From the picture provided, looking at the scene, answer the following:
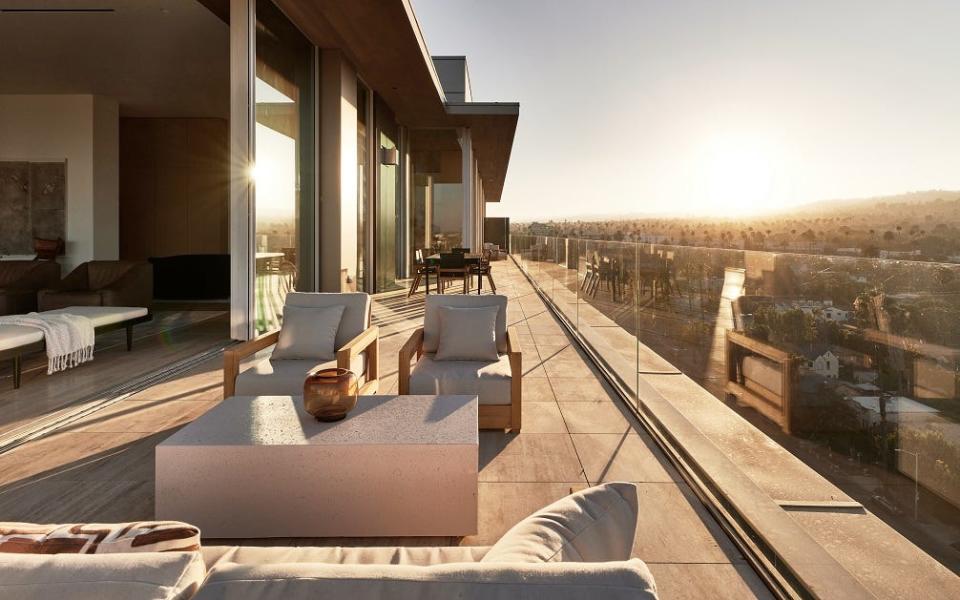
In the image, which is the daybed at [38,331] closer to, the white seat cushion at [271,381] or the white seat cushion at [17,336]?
the white seat cushion at [17,336]

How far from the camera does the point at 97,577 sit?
0.70 metres

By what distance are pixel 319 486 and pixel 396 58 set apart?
7353mm

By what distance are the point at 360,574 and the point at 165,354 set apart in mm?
5697

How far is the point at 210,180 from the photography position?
11.5m

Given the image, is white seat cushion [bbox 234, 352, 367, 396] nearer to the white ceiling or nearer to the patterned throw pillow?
the patterned throw pillow

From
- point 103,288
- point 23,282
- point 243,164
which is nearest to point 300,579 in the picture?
point 243,164

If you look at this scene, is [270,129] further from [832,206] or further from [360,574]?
[360,574]

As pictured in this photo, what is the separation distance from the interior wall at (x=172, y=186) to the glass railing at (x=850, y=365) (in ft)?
34.7

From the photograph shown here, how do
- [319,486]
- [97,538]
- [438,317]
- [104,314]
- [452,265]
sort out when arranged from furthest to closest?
[452,265]
[104,314]
[438,317]
[319,486]
[97,538]

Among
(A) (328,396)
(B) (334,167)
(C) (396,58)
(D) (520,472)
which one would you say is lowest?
(D) (520,472)

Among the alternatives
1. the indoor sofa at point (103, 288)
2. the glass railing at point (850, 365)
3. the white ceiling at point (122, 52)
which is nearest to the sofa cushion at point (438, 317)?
the glass railing at point (850, 365)

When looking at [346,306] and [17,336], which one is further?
[17,336]

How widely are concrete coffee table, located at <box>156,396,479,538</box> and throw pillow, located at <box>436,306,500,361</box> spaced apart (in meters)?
1.57

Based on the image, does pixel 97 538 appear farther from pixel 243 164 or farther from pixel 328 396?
pixel 243 164
